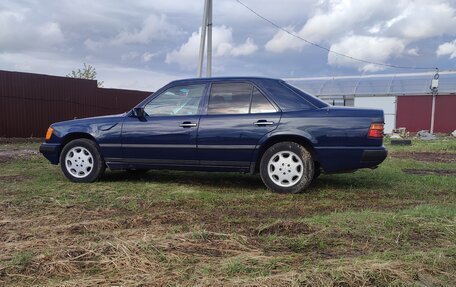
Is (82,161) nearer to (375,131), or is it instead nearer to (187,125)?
(187,125)

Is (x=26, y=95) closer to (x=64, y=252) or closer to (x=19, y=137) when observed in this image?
(x=19, y=137)

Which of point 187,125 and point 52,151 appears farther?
point 52,151

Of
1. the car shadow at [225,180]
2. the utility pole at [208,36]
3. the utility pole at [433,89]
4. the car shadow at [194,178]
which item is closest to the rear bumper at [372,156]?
the car shadow at [225,180]

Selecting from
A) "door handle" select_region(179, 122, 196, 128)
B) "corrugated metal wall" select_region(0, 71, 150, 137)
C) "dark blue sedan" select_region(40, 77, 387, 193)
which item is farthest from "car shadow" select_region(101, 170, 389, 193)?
"corrugated metal wall" select_region(0, 71, 150, 137)

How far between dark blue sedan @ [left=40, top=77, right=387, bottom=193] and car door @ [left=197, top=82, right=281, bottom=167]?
1cm

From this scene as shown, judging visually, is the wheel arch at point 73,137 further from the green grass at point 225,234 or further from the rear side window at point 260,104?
the rear side window at point 260,104

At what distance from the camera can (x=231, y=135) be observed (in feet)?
19.2

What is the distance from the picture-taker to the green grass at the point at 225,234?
2936 millimetres

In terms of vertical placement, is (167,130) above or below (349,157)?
above

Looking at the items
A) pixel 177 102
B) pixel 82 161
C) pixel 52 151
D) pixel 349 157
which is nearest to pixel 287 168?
pixel 349 157

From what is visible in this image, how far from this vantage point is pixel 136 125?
20.7 feet

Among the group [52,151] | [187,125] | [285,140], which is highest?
[187,125]

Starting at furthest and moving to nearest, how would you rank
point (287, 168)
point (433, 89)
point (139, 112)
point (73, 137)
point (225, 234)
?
point (433, 89)
point (73, 137)
point (139, 112)
point (287, 168)
point (225, 234)

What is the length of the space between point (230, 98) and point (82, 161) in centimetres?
244
